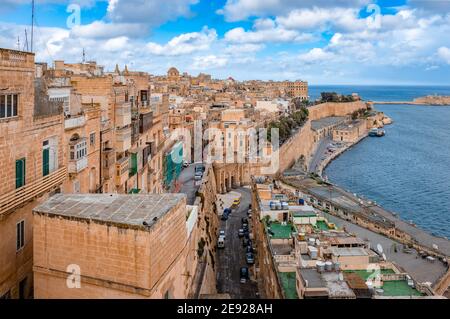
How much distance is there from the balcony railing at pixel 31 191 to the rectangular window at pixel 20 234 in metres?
0.36

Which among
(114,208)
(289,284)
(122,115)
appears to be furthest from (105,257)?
(122,115)

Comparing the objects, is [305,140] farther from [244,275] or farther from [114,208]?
[114,208]

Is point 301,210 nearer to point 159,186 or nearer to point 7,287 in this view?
point 159,186

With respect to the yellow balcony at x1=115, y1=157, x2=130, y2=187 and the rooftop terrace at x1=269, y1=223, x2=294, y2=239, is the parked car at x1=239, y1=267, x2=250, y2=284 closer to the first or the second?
the rooftop terrace at x1=269, y1=223, x2=294, y2=239

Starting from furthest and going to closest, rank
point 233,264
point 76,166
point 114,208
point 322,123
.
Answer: point 322,123 < point 233,264 < point 76,166 < point 114,208

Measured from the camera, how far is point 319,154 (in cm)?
5575

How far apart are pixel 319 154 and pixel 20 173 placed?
50.4 m

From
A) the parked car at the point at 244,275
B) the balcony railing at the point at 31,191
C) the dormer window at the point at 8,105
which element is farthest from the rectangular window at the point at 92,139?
the parked car at the point at 244,275

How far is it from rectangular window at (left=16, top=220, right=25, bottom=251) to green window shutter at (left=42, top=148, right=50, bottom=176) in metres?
1.12

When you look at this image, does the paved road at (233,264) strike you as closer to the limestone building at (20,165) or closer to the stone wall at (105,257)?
the limestone building at (20,165)

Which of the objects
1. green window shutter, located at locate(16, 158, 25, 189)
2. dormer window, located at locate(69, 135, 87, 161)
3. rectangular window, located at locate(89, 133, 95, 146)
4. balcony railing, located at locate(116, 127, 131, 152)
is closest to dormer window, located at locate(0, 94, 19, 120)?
green window shutter, located at locate(16, 158, 25, 189)

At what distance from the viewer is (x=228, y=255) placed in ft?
63.4
